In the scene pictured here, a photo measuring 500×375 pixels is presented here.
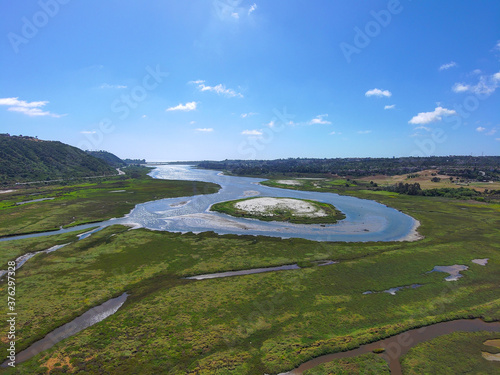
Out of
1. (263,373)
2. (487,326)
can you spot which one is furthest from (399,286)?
(263,373)

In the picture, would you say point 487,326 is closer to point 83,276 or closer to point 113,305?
point 113,305

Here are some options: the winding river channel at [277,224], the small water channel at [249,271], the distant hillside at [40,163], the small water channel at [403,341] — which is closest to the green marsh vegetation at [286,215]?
the winding river channel at [277,224]

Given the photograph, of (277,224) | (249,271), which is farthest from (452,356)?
(277,224)

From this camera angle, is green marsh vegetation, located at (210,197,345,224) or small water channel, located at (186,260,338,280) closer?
small water channel, located at (186,260,338,280)

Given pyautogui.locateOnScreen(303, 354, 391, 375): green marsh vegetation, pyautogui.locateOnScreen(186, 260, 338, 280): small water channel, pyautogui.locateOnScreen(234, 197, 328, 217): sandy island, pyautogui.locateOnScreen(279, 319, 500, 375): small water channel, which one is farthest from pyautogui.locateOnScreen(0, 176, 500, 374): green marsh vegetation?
pyautogui.locateOnScreen(234, 197, 328, 217): sandy island

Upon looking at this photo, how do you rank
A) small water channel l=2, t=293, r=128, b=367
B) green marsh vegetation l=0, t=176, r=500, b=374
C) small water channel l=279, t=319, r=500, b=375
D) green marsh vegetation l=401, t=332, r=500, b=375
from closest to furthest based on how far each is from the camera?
green marsh vegetation l=401, t=332, r=500, b=375, small water channel l=279, t=319, r=500, b=375, green marsh vegetation l=0, t=176, r=500, b=374, small water channel l=2, t=293, r=128, b=367

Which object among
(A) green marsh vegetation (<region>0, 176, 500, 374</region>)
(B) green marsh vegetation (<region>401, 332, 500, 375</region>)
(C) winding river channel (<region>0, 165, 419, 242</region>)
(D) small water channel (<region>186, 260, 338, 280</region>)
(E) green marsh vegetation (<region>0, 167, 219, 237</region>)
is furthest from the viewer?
(E) green marsh vegetation (<region>0, 167, 219, 237</region>)

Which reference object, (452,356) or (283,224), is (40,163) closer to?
(283,224)

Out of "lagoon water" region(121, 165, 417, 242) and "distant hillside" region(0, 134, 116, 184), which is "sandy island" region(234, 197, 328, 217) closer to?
"lagoon water" region(121, 165, 417, 242)
